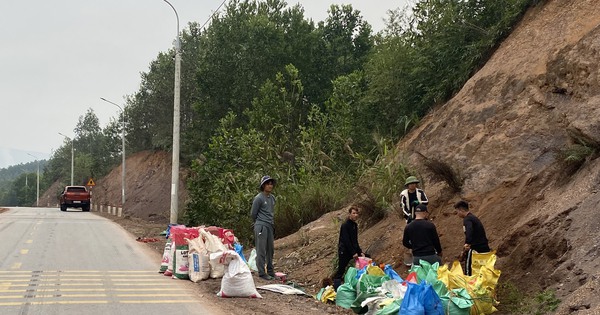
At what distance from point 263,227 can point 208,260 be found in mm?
1139

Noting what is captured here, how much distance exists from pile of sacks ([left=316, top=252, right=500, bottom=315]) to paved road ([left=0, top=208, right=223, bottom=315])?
2091 millimetres

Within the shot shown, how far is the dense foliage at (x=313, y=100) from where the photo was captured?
16.2 metres

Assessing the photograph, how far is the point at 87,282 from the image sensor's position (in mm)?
10891

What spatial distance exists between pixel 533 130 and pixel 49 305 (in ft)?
26.6

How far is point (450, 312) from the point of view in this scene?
289 inches

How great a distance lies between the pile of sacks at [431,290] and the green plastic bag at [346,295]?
131mm

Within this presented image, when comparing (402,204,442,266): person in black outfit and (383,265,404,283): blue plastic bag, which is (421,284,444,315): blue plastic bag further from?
(402,204,442,266): person in black outfit

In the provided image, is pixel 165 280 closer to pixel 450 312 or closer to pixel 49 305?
pixel 49 305

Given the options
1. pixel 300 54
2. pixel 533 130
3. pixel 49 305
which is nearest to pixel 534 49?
pixel 533 130

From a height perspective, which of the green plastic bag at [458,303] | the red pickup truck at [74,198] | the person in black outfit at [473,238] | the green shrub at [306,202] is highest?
the red pickup truck at [74,198]

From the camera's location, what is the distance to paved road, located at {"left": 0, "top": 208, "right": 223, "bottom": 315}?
8.66 metres

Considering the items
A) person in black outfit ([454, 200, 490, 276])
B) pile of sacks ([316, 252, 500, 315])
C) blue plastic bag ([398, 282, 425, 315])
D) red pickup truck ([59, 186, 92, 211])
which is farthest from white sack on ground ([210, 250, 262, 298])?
red pickup truck ([59, 186, 92, 211])

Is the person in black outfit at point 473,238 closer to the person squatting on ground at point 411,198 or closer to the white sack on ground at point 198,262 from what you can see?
the person squatting on ground at point 411,198

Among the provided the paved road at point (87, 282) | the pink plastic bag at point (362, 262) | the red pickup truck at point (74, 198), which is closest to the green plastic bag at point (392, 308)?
the pink plastic bag at point (362, 262)
